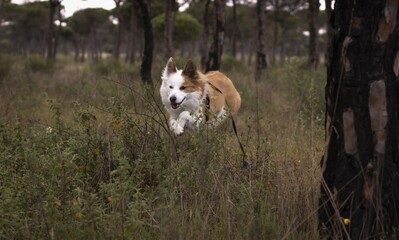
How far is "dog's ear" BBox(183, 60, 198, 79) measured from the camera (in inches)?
219

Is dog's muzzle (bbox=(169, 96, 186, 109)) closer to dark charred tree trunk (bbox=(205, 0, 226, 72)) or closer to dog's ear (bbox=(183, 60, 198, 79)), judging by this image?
dog's ear (bbox=(183, 60, 198, 79))

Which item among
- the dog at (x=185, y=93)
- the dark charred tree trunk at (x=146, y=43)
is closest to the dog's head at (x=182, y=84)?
the dog at (x=185, y=93)

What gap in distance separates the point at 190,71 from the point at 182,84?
187mm

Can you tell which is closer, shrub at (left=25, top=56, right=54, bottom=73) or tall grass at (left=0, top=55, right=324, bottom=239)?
tall grass at (left=0, top=55, right=324, bottom=239)

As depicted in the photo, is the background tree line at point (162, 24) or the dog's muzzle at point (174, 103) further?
the background tree line at point (162, 24)

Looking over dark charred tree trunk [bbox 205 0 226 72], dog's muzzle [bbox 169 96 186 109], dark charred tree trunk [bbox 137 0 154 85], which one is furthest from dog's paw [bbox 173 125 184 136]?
dark charred tree trunk [bbox 205 0 226 72]

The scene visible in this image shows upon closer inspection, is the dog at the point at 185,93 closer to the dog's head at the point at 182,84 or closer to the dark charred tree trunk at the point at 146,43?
the dog's head at the point at 182,84

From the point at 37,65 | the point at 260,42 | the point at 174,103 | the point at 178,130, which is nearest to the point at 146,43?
the point at 260,42

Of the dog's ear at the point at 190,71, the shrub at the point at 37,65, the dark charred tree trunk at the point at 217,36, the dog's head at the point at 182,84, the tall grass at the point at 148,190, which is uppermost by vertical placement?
the dark charred tree trunk at the point at 217,36

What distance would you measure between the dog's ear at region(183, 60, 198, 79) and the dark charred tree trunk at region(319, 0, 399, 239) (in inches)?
125

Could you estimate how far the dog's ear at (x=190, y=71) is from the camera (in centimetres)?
555

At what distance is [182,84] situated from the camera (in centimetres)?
563

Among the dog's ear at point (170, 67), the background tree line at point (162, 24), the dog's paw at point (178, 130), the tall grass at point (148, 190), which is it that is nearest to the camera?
the tall grass at point (148, 190)

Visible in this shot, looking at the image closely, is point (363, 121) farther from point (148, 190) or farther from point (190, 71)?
point (190, 71)
